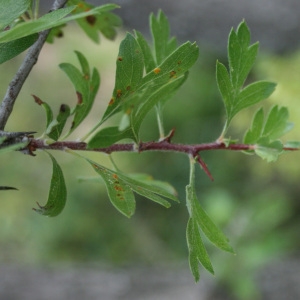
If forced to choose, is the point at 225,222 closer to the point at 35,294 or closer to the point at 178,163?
the point at 178,163

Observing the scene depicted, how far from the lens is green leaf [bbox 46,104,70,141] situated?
47 cm

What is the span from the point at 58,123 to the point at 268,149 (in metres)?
0.20

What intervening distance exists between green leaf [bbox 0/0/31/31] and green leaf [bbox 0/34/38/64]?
2cm

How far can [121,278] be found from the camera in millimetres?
2014

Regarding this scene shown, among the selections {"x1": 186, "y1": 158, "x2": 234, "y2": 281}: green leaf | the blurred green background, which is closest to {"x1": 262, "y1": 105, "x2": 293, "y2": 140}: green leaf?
{"x1": 186, "y1": 158, "x2": 234, "y2": 281}: green leaf

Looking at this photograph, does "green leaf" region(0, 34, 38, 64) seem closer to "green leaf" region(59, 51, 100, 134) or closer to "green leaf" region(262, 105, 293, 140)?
"green leaf" region(59, 51, 100, 134)

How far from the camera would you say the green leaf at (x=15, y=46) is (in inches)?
18.3

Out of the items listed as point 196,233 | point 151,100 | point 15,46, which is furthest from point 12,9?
point 196,233

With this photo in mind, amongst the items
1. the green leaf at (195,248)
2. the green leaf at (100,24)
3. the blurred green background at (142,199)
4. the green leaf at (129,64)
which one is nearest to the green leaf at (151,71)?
the green leaf at (129,64)

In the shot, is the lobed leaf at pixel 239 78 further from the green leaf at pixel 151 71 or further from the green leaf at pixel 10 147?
the green leaf at pixel 10 147

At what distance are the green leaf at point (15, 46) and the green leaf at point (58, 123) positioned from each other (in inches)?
2.1

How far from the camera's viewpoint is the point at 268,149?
55cm

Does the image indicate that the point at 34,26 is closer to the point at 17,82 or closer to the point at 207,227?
the point at 17,82

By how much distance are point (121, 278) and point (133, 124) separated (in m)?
1.57
